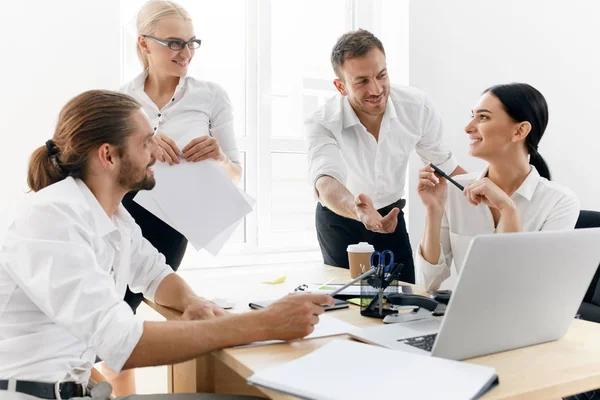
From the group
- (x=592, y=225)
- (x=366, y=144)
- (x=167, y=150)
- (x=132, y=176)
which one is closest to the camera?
(x=132, y=176)

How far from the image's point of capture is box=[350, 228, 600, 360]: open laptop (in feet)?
3.02

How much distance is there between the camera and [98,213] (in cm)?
133

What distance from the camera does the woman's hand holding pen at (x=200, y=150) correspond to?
6.04ft

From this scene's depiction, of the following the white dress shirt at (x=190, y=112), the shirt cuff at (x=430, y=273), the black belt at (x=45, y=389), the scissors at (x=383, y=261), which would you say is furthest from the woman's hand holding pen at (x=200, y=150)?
the black belt at (x=45, y=389)

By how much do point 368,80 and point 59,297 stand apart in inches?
59.0

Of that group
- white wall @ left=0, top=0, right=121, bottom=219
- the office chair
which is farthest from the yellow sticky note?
the office chair

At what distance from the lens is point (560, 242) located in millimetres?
1006

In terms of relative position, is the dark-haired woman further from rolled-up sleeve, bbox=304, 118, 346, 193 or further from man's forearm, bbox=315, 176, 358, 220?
rolled-up sleeve, bbox=304, 118, 346, 193

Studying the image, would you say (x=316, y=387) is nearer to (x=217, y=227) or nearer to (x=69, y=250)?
(x=69, y=250)

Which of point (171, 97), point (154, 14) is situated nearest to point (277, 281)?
point (171, 97)

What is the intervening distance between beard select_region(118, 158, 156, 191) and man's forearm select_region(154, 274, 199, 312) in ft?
0.91

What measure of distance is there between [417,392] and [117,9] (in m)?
2.55

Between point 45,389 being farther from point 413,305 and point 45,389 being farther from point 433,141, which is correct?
point 433,141

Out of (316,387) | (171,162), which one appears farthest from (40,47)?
(316,387)
